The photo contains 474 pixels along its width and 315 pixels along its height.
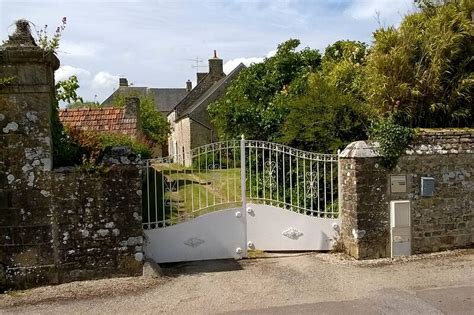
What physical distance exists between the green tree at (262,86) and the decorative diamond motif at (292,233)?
18.4 feet

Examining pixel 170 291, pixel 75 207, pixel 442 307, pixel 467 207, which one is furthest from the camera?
pixel 467 207

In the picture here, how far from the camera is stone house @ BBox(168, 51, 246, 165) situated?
109 ft

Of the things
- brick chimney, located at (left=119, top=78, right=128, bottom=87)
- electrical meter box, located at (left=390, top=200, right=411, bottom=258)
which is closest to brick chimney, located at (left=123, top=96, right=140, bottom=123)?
electrical meter box, located at (left=390, top=200, right=411, bottom=258)

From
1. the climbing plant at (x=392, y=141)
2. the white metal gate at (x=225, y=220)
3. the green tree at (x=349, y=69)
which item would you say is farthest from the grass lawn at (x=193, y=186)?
the green tree at (x=349, y=69)

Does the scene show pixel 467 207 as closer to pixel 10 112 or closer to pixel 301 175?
pixel 301 175

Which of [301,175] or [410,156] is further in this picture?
[301,175]

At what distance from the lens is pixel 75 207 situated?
6.79 m

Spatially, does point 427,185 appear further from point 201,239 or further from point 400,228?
point 201,239

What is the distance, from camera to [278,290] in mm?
6379

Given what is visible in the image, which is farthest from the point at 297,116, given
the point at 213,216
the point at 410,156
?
the point at 213,216

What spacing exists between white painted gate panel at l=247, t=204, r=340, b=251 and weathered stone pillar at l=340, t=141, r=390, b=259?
1.45 feet

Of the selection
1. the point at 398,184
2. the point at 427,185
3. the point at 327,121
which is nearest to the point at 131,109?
the point at 327,121

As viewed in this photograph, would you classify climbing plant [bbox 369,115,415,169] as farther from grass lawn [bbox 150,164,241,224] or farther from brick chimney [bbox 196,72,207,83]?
brick chimney [bbox 196,72,207,83]

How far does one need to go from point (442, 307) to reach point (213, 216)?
375 centimetres
